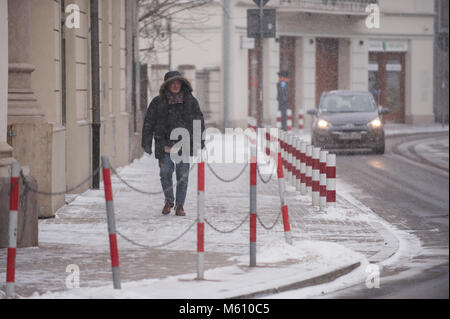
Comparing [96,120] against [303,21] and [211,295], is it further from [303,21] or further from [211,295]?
[303,21]

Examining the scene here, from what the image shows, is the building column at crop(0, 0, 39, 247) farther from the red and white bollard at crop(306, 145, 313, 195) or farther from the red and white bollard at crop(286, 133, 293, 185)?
→ the red and white bollard at crop(286, 133, 293, 185)

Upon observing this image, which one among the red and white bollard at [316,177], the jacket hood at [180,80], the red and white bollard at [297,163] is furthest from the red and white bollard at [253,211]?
the red and white bollard at [297,163]

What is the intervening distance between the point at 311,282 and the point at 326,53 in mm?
37813

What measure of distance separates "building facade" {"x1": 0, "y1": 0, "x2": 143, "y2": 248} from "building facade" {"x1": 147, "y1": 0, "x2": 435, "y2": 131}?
16.7 meters

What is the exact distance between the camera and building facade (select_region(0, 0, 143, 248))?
42.6ft

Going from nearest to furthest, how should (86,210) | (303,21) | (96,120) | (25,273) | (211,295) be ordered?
(211,295) → (25,273) → (86,210) → (96,120) → (303,21)

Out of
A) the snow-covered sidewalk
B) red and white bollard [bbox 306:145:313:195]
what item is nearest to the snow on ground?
the snow-covered sidewalk

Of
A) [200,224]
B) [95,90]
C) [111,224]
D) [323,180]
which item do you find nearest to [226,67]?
[95,90]

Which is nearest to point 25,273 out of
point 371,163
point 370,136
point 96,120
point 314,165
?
point 314,165

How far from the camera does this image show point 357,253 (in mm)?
10570

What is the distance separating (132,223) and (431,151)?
15860mm

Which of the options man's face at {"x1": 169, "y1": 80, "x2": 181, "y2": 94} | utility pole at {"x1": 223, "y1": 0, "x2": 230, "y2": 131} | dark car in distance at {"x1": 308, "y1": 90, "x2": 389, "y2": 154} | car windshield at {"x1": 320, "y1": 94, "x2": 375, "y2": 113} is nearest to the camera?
man's face at {"x1": 169, "y1": 80, "x2": 181, "y2": 94}

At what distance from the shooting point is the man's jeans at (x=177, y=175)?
45.2 ft

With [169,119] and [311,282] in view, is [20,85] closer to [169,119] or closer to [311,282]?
[169,119]
